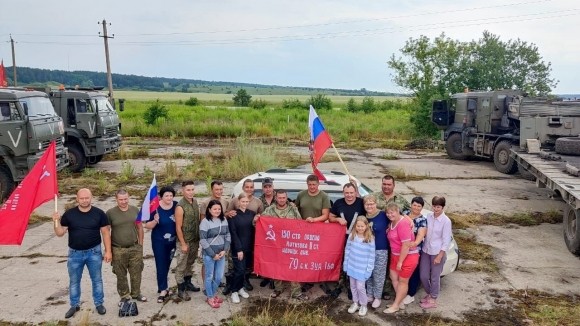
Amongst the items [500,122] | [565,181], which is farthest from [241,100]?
[565,181]

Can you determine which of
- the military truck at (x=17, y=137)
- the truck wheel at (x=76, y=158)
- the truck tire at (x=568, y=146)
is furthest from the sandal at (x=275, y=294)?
the truck wheel at (x=76, y=158)

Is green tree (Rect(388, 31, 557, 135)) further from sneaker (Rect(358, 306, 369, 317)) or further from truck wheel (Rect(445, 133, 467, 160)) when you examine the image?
sneaker (Rect(358, 306, 369, 317))

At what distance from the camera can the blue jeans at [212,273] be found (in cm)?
582

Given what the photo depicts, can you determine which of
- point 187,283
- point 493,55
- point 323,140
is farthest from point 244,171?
point 493,55

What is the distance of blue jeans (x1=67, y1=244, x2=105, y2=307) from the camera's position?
18.0 feet

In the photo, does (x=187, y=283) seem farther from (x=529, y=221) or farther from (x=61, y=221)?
(x=529, y=221)

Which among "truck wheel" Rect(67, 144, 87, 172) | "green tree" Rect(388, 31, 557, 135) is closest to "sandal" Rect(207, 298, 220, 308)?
"truck wheel" Rect(67, 144, 87, 172)

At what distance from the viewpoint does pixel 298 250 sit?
20.3ft

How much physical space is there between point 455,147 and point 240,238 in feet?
50.4

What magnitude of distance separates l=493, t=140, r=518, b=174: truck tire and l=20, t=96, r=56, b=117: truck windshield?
13895 millimetres

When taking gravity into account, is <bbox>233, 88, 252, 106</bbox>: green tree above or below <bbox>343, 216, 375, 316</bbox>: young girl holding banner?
above

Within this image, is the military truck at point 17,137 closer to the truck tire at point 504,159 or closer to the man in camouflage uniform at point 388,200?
the man in camouflage uniform at point 388,200

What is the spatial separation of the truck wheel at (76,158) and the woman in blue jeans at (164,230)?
440 inches

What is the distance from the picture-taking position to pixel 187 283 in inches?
247
